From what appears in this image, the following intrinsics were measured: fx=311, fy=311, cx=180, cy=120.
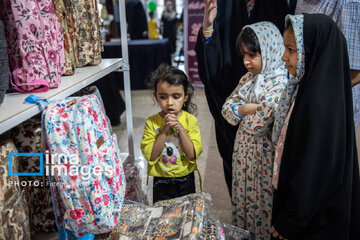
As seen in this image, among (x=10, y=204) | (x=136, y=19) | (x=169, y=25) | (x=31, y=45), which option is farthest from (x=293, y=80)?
(x=169, y=25)

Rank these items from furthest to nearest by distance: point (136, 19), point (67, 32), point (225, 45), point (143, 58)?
point (136, 19) < point (143, 58) < point (225, 45) < point (67, 32)

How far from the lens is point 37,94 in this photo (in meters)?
1.13

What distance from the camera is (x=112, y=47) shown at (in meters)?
5.81

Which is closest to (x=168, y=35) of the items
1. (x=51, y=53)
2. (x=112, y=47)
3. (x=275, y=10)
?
(x=112, y=47)

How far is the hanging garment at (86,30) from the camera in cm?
156

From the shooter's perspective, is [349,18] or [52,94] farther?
[349,18]

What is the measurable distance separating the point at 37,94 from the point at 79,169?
326 mm

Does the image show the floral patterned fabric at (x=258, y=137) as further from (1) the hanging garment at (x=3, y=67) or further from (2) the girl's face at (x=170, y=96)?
(1) the hanging garment at (x=3, y=67)

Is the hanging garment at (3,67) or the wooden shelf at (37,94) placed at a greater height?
the hanging garment at (3,67)

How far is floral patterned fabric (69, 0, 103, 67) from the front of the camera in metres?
1.56

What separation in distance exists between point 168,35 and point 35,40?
8387 mm

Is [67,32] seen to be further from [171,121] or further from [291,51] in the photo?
[291,51]

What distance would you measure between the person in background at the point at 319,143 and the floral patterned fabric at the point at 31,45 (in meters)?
0.99

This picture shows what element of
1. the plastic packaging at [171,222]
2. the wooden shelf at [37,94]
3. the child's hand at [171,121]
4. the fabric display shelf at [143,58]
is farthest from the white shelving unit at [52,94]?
the fabric display shelf at [143,58]
